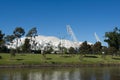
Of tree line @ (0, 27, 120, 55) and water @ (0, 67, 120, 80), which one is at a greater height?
tree line @ (0, 27, 120, 55)

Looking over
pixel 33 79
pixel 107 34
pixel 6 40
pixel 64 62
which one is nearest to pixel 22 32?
pixel 6 40

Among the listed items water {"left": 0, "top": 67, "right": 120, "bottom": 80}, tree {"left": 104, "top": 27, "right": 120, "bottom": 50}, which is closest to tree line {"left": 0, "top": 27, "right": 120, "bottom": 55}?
tree {"left": 104, "top": 27, "right": 120, "bottom": 50}

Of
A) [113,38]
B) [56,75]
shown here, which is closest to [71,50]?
[113,38]

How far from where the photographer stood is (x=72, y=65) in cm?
12281

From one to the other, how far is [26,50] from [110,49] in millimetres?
49090

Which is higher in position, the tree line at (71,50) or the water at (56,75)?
the tree line at (71,50)

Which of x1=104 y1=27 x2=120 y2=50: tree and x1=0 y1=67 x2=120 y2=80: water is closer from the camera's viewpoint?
x1=0 y1=67 x2=120 y2=80: water

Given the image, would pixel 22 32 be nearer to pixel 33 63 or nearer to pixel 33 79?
pixel 33 63

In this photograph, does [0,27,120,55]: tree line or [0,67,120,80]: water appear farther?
[0,27,120,55]: tree line

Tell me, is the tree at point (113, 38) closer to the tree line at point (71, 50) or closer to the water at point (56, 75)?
the tree line at point (71, 50)

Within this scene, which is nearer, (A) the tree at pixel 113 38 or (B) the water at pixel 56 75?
(B) the water at pixel 56 75

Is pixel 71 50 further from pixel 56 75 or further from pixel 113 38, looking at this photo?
pixel 56 75

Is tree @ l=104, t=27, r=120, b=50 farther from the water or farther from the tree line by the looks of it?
the water

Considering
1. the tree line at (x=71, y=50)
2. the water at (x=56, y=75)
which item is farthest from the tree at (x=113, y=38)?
the water at (x=56, y=75)
